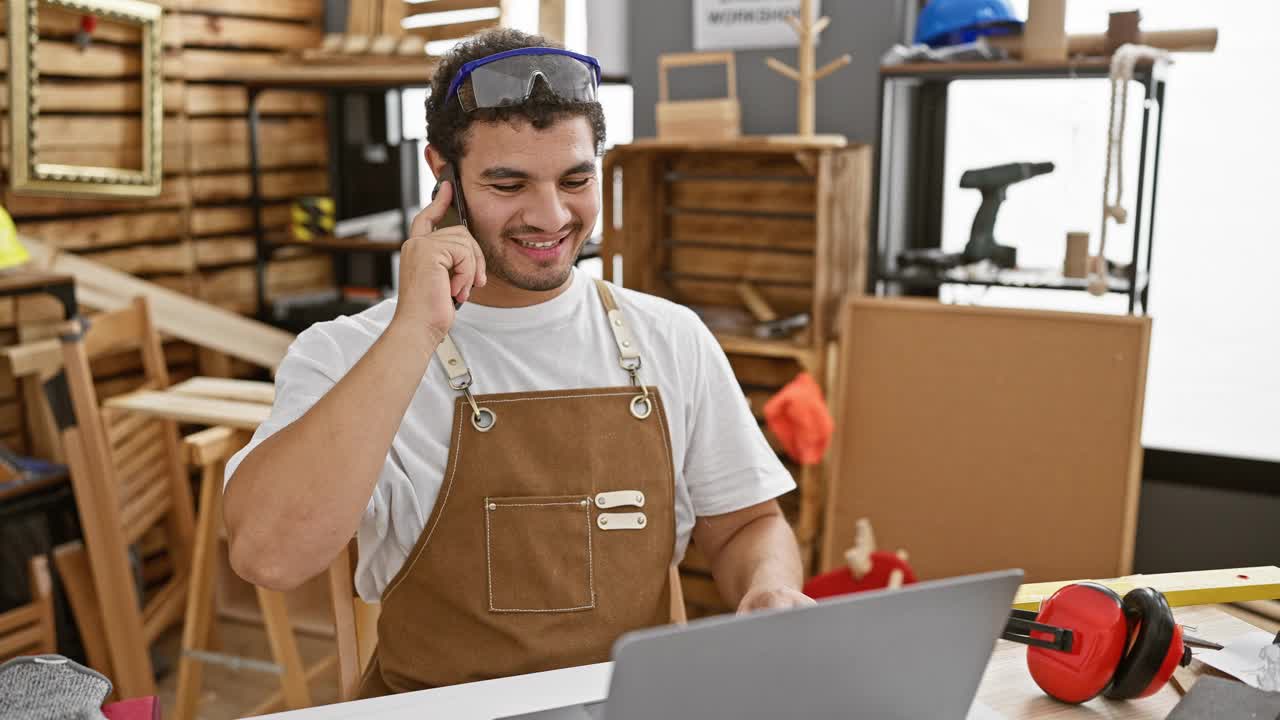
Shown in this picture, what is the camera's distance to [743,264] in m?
3.49

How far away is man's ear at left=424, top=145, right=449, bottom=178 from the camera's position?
1680 millimetres

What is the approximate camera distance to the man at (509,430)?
155 centimetres

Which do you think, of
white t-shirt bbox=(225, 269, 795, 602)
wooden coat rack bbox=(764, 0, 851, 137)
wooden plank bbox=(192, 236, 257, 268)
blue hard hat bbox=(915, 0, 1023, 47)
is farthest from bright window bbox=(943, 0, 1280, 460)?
wooden plank bbox=(192, 236, 257, 268)

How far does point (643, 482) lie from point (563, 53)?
61 centimetres

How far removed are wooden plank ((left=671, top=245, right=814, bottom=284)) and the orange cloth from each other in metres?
0.45

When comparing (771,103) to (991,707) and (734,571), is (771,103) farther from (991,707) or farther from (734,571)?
(991,707)

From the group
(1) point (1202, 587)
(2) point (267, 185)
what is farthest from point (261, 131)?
(1) point (1202, 587)

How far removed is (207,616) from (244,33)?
2.09 metres

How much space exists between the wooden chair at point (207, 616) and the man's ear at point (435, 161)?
121 centimetres

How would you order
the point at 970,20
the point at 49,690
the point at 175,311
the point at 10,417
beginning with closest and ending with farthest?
the point at 49,690, the point at 970,20, the point at 10,417, the point at 175,311

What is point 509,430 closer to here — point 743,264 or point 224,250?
point 743,264

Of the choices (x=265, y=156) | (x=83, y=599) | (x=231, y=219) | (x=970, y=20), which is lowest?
(x=83, y=599)

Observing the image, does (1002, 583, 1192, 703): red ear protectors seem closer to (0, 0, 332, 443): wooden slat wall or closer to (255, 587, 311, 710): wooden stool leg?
(255, 587, 311, 710): wooden stool leg

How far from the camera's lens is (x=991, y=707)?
4.01ft
